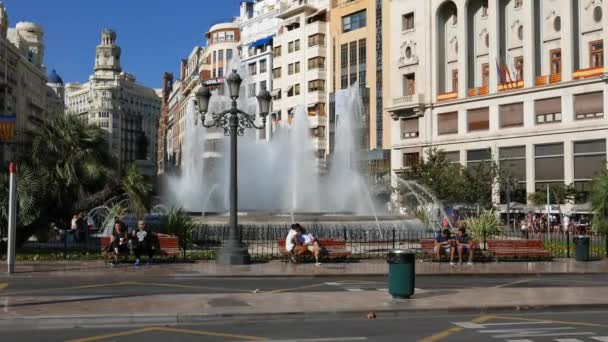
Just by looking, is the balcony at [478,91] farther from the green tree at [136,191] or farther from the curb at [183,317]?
the curb at [183,317]

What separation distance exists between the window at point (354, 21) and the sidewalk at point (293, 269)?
6371 cm

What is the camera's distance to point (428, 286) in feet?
58.2

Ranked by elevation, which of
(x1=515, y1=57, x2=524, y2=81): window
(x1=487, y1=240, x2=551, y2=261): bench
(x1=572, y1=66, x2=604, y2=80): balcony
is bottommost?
(x1=487, y1=240, x2=551, y2=261): bench

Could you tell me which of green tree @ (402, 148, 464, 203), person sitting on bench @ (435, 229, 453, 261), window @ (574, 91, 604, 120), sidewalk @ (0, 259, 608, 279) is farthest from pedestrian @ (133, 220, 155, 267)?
window @ (574, 91, 604, 120)

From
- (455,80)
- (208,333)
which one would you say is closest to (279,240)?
(208,333)

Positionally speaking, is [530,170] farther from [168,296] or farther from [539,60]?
[168,296]

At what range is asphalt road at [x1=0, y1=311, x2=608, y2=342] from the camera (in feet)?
34.4

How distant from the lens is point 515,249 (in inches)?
997

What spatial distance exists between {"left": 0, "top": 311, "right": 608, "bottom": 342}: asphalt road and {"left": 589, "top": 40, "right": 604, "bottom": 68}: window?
51.4 m

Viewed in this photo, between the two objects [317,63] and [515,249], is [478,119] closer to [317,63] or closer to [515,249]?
[317,63]

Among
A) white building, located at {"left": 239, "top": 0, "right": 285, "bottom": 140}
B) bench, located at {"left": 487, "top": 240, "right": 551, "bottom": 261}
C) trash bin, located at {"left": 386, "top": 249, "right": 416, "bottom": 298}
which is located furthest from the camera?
white building, located at {"left": 239, "top": 0, "right": 285, "bottom": 140}

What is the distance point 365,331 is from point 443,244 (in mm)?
13555

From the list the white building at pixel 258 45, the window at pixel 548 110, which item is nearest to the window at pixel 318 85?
the white building at pixel 258 45

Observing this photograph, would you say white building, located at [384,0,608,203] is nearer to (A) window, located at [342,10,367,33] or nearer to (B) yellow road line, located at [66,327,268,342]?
(A) window, located at [342,10,367,33]
